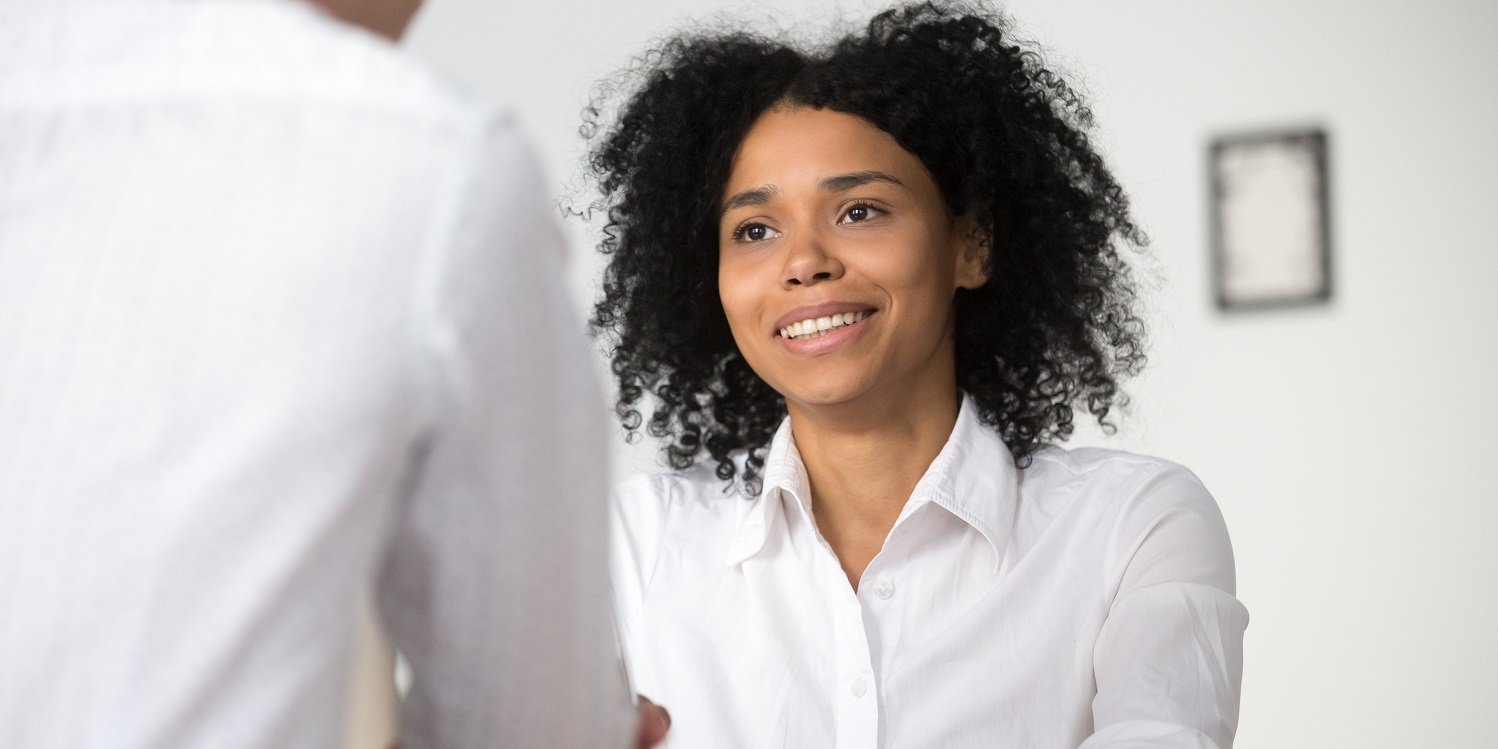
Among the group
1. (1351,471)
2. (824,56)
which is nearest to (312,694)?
(824,56)

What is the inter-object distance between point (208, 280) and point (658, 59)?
194 centimetres

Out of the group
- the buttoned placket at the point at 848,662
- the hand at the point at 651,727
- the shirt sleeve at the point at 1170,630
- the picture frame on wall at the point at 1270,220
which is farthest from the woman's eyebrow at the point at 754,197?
the picture frame on wall at the point at 1270,220

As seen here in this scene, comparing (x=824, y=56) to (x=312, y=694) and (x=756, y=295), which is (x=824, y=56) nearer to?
(x=756, y=295)

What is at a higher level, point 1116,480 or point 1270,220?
point 1270,220

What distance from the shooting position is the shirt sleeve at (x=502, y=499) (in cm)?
64

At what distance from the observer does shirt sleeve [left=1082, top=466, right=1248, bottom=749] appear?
163 cm

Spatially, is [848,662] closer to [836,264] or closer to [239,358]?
[836,264]

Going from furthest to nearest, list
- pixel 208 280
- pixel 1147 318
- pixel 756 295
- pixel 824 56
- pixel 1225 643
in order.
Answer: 1. pixel 1147 318
2. pixel 824 56
3. pixel 756 295
4. pixel 1225 643
5. pixel 208 280

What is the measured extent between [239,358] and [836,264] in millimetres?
1437

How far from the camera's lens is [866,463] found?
2.08 m

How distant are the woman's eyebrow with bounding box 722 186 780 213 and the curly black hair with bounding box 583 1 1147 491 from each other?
78 millimetres

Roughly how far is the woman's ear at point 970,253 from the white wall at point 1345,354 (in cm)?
162

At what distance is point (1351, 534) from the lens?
3768 mm

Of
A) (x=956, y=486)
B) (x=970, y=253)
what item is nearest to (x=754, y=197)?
(x=970, y=253)
